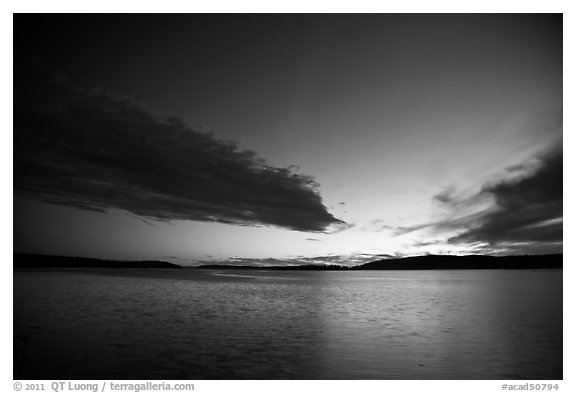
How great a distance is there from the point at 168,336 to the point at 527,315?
31.3 metres

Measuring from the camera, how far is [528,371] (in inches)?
716

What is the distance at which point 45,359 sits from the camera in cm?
1925

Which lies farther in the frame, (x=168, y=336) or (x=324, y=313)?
(x=324, y=313)

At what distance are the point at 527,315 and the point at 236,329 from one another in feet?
87.9
